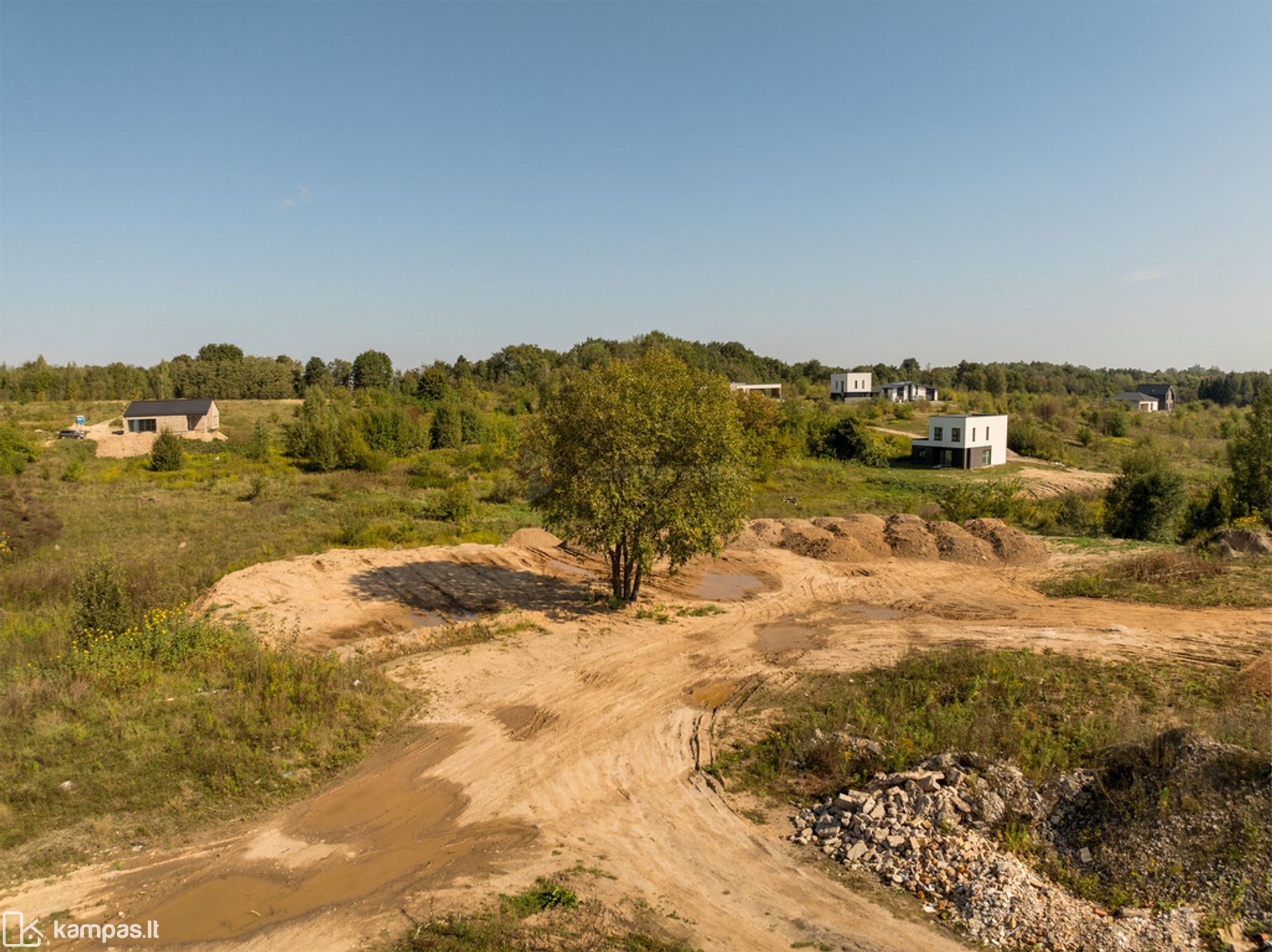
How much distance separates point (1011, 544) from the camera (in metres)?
25.1

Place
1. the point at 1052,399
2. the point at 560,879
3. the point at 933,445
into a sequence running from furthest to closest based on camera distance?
the point at 1052,399 < the point at 933,445 < the point at 560,879

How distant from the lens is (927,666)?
14.4 metres

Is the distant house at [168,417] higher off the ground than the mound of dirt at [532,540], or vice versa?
the distant house at [168,417]

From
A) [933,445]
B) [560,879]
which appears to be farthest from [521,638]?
[933,445]

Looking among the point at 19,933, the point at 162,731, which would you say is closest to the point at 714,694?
the point at 162,731

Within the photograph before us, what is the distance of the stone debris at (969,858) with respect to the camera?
7.29m

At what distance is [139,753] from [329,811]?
10.5 ft

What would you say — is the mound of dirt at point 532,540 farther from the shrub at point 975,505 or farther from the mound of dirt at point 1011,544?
the shrub at point 975,505

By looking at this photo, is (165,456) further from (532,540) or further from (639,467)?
(639,467)

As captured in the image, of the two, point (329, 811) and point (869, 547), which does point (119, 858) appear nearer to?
point (329, 811)

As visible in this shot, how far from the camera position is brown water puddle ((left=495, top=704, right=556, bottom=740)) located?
12.5 metres

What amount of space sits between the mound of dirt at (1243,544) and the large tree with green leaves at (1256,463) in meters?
4.63

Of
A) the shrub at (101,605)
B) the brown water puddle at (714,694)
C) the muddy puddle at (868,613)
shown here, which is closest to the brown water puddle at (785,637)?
the muddy puddle at (868,613)

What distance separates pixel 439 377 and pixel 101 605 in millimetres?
69112
